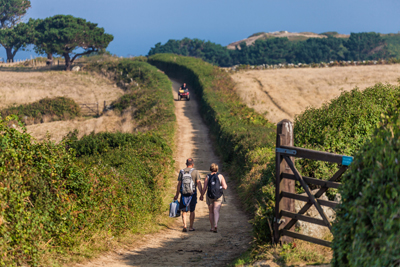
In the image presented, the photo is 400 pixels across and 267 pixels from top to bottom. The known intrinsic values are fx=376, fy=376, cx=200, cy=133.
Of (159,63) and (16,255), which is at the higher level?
(159,63)

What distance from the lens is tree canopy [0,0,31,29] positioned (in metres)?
96.8

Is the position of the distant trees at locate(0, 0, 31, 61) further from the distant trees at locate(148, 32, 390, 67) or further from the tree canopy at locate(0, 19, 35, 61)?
the distant trees at locate(148, 32, 390, 67)

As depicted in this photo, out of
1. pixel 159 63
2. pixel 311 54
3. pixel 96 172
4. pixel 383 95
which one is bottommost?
pixel 96 172

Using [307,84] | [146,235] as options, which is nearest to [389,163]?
[146,235]

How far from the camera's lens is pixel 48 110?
4247cm

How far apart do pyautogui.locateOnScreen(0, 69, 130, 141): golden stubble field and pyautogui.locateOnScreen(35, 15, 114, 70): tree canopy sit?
771cm

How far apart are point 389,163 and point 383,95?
361 inches

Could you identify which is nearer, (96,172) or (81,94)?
(96,172)

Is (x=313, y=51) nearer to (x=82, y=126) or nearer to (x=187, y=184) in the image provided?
(x=82, y=126)

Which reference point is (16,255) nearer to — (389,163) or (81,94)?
(389,163)

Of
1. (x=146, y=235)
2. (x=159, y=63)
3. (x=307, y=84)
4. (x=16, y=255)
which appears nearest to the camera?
(x=16, y=255)

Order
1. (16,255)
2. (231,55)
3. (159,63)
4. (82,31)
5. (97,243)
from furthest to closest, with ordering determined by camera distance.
A: (231,55)
(82,31)
(159,63)
(97,243)
(16,255)

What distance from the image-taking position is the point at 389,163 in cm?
398

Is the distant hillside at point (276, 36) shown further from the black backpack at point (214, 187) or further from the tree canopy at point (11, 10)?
the black backpack at point (214, 187)
